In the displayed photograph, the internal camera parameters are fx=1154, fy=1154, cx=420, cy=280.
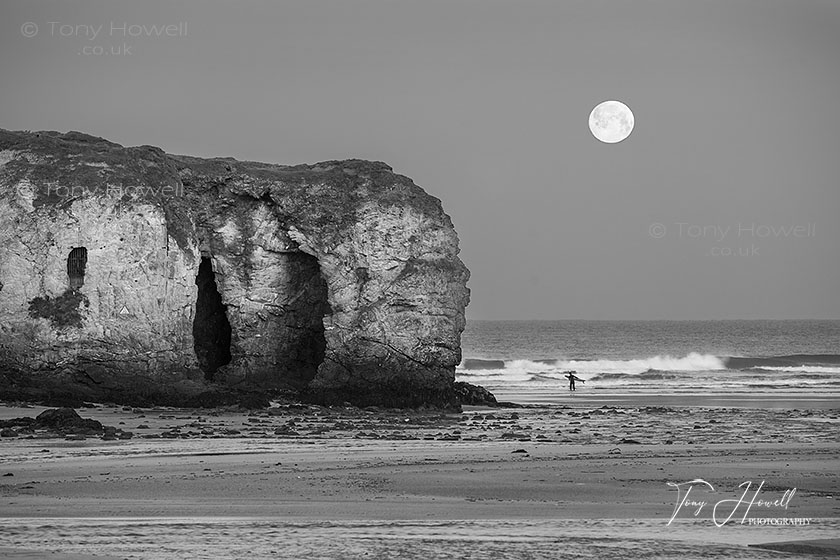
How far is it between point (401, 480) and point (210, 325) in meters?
23.7

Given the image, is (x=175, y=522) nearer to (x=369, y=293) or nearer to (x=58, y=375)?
(x=58, y=375)

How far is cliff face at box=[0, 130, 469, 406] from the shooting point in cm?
3216

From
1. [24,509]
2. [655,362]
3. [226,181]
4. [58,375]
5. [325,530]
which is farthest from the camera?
[655,362]

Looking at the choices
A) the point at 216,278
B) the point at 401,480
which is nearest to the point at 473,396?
the point at 216,278

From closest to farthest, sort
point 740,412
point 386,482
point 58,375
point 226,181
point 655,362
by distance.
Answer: point 386,482 < point 58,375 < point 740,412 < point 226,181 < point 655,362

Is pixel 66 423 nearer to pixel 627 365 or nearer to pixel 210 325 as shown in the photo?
pixel 210 325

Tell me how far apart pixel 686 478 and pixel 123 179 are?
21381 mm

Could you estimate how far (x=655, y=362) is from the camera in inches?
3091

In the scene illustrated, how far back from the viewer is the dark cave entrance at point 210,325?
127ft

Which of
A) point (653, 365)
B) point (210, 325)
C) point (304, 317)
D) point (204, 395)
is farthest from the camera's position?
point (653, 365)

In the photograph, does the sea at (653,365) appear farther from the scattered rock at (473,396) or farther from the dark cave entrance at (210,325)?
the dark cave entrance at (210,325)

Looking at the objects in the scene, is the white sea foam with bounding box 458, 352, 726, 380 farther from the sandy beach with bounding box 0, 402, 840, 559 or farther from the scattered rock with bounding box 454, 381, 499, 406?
the sandy beach with bounding box 0, 402, 840, 559

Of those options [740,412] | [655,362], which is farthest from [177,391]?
[655,362]

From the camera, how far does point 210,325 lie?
3912 centimetres
